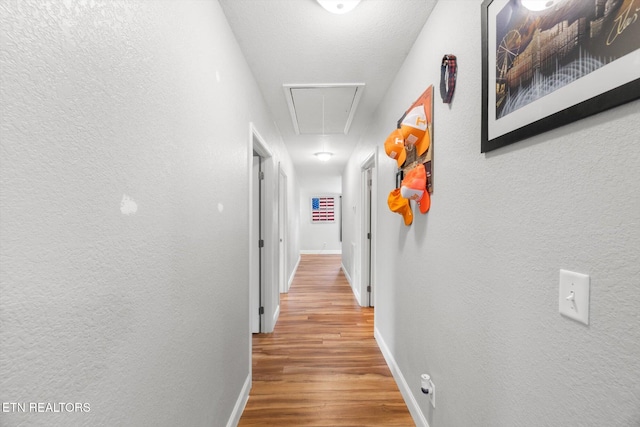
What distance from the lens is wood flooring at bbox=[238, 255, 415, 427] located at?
177 cm

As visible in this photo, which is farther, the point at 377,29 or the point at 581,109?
the point at 377,29

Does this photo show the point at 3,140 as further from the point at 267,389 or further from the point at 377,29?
the point at 267,389

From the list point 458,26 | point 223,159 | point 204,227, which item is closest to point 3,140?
point 204,227

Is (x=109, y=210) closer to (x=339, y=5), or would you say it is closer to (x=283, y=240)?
(x=339, y=5)

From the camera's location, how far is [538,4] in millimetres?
768

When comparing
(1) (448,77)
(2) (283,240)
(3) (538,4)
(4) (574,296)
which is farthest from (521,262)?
(2) (283,240)

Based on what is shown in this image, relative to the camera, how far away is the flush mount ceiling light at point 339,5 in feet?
4.34

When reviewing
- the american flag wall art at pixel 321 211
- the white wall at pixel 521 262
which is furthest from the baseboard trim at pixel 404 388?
the american flag wall art at pixel 321 211

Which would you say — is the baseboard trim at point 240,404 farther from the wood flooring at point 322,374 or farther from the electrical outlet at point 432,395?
the electrical outlet at point 432,395

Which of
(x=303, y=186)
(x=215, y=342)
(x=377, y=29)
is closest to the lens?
(x=215, y=342)

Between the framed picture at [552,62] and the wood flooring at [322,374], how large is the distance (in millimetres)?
1800

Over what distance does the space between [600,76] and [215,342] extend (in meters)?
1.70

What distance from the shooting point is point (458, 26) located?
121cm

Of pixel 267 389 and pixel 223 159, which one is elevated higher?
pixel 223 159
